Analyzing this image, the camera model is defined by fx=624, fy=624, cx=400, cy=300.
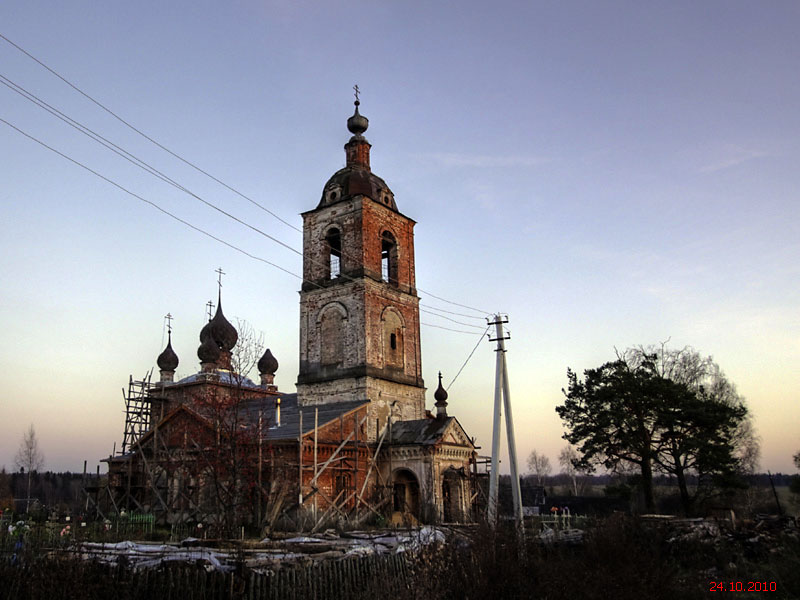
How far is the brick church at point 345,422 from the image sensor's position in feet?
71.5

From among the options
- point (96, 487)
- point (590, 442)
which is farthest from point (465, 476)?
point (96, 487)

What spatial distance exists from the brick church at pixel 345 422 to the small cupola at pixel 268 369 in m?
8.83

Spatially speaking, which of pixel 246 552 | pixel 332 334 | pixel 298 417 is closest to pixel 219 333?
pixel 332 334

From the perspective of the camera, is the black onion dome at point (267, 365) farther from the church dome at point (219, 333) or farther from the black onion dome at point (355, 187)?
the black onion dome at point (355, 187)

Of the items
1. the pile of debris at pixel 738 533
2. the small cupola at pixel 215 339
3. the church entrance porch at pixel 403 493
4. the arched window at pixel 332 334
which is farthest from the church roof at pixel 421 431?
the small cupola at pixel 215 339

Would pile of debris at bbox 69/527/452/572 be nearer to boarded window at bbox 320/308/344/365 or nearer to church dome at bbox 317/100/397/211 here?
boarded window at bbox 320/308/344/365

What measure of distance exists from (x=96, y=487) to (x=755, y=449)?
43.2 metres

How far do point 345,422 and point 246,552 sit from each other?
1323 cm

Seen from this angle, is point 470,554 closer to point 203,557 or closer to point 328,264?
point 203,557

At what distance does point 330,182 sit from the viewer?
3053 centimetres

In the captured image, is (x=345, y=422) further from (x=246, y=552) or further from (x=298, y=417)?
(x=246, y=552)

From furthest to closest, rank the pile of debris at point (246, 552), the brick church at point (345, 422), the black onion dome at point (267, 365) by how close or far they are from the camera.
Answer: the black onion dome at point (267, 365) < the brick church at point (345, 422) < the pile of debris at point (246, 552)

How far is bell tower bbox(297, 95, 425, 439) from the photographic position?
26750mm

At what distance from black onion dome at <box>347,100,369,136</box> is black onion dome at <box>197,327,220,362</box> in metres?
15.8
